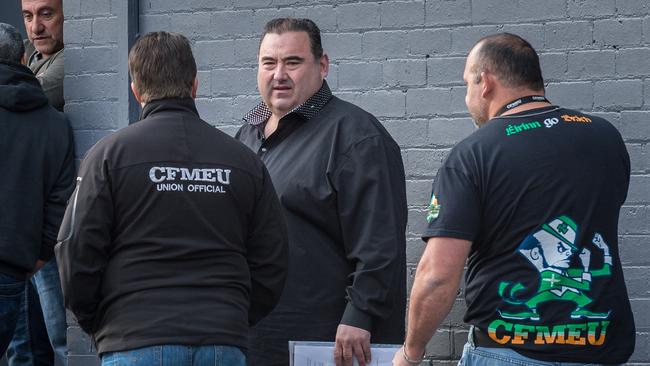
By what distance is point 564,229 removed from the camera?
353 cm

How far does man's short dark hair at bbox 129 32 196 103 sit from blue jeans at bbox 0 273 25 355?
175 centimetres

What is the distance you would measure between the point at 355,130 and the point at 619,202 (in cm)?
117

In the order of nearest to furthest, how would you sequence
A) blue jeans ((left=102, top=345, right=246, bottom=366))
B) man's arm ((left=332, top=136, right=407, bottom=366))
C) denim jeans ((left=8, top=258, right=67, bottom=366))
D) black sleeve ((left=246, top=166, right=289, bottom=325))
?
blue jeans ((left=102, top=345, right=246, bottom=366)) → black sleeve ((left=246, top=166, right=289, bottom=325)) → man's arm ((left=332, top=136, right=407, bottom=366)) → denim jeans ((left=8, top=258, right=67, bottom=366))

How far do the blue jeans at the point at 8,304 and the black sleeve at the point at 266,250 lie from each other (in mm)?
1661

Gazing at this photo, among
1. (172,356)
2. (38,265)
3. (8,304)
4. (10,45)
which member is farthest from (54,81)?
(172,356)

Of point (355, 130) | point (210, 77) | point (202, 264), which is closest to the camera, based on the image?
point (202, 264)

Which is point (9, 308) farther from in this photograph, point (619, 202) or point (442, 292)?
point (619, 202)

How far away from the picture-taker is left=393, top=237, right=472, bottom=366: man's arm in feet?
11.7

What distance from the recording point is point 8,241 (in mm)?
5004

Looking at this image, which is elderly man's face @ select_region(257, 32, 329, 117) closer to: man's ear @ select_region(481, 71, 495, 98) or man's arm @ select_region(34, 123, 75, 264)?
man's ear @ select_region(481, 71, 495, 98)

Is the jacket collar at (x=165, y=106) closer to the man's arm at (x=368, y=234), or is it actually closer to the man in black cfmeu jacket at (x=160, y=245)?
the man in black cfmeu jacket at (x=160, y=245)

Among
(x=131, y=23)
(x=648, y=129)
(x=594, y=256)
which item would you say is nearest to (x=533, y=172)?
(x=594, y=256)

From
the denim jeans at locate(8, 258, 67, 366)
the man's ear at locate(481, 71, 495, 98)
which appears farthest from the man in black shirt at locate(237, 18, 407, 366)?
the denim jeans at locate(8, 258, 67, 366)

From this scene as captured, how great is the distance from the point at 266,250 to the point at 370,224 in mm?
609
